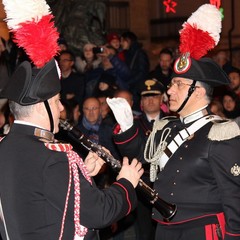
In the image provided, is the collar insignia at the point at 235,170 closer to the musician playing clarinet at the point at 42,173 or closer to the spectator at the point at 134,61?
the musician playing clarinet at the point at 42,173

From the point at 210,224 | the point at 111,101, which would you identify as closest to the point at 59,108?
the point at 111,101

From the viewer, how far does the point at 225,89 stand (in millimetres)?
9562

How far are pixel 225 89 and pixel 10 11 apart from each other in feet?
19.3

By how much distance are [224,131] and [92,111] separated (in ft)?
11.4

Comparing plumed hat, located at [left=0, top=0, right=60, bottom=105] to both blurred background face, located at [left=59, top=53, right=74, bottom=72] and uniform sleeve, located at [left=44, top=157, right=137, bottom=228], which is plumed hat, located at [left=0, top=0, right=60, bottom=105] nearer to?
uniform sleeve, located at [left=44, top=157, right=137, bottom=228]

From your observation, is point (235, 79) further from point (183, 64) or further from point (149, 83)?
point (183, 64)

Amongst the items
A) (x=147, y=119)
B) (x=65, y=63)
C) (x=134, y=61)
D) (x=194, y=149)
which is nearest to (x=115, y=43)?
(x=134, y=61)

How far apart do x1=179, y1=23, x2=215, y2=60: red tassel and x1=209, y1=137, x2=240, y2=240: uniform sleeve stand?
836 mm

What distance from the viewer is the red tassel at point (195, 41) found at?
530cm

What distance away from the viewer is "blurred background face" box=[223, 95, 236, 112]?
9.33 metres

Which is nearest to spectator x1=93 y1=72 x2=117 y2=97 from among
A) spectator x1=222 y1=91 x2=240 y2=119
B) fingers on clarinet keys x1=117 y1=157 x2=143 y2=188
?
spectator x1=222 y1=91 x2=240 y2=119

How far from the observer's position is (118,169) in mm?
4617

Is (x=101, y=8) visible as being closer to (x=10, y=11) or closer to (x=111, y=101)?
(x=111, y=101)

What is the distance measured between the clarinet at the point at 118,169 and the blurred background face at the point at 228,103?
4.52 metres
